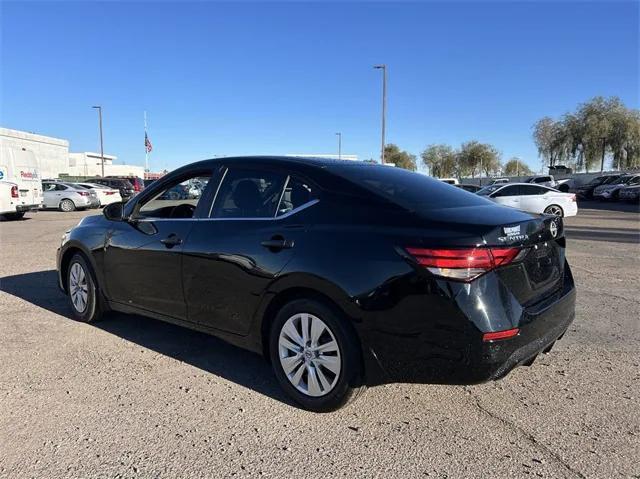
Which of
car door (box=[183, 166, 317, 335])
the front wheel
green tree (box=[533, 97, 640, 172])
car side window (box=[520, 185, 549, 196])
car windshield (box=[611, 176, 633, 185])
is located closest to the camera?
car door (box=[183, 166, 317, 335])

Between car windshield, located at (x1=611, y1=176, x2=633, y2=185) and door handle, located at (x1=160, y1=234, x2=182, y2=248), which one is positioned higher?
car windshield, located at (x1=611, y1=176, x2=633, y2=185)

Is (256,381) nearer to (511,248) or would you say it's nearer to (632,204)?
(511,248)

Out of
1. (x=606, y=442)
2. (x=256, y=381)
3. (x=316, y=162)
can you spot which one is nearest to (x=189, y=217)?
(x=316, y=162)

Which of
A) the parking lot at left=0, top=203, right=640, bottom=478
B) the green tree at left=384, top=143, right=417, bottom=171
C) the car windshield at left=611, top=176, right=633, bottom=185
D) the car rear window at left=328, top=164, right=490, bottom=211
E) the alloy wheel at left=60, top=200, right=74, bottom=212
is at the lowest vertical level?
the parking lot at left=0, top=203, right=640, bottom=478

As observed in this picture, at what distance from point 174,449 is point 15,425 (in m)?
1.11

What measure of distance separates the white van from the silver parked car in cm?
495

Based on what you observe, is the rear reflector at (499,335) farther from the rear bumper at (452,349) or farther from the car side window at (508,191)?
the car side window at (508,191)

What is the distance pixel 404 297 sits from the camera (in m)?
2.83

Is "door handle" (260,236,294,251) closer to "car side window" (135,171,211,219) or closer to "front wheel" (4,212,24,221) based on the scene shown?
"car side window" (135,171,211,219)

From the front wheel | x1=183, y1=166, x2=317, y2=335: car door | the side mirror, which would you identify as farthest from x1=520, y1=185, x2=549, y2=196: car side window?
the front wheel

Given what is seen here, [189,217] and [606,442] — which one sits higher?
[189,217]

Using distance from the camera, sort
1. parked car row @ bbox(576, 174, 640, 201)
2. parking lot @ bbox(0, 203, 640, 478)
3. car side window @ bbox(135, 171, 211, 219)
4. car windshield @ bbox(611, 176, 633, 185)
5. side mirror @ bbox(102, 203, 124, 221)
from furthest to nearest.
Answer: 1. car windshield @ bbox(611, 176, 633, 185)
2. parked car row @ bbox(576, 174, 640, 201)
3. side mirror @ bbox(102, 203, 124, 221)
4. car side window @ bbox(135, 171, 211, 219)
5. parking lot @ bbox(0, 203, 640, 478)

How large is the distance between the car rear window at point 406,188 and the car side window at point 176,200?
1.28 m

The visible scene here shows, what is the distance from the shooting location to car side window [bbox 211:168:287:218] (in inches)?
143
